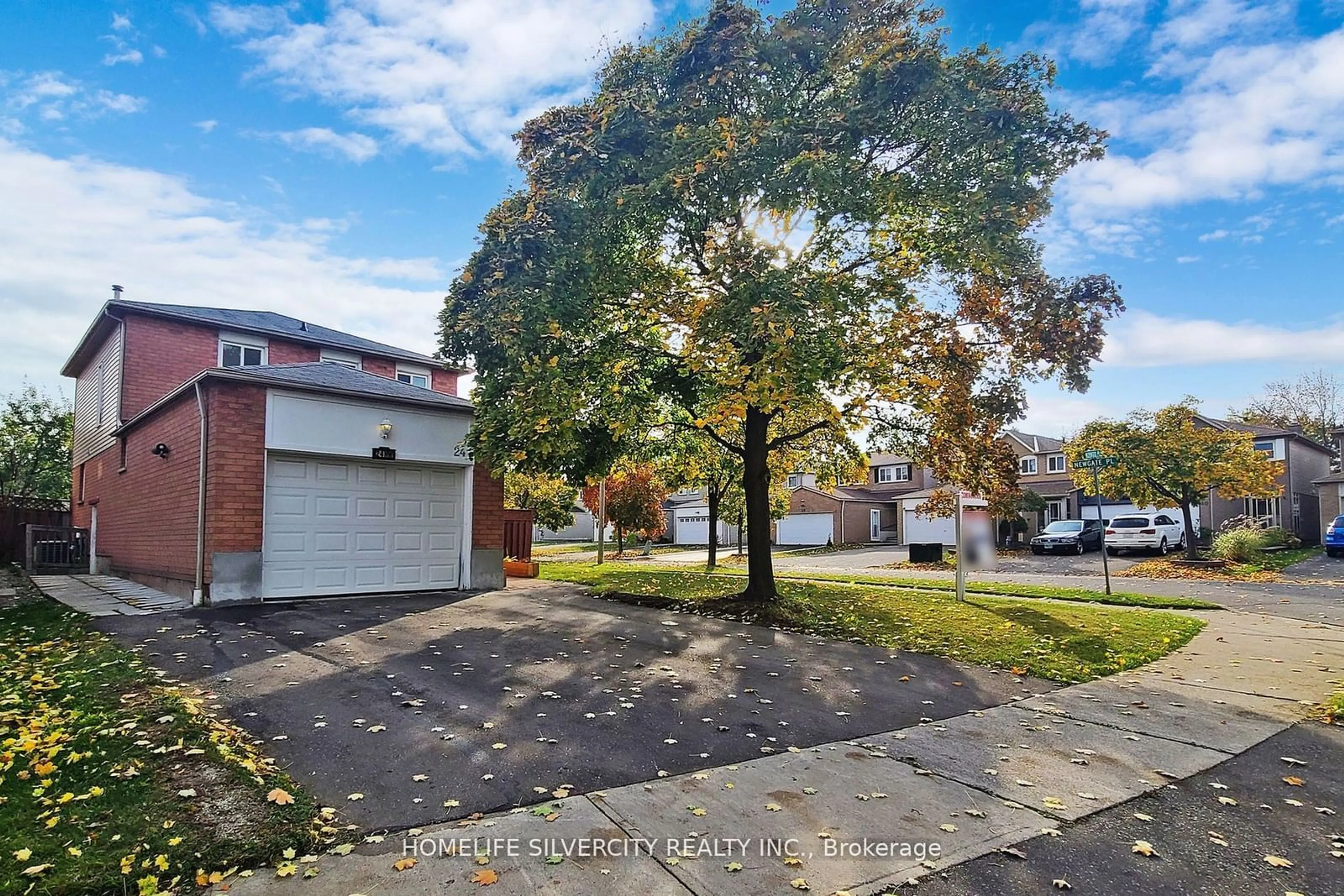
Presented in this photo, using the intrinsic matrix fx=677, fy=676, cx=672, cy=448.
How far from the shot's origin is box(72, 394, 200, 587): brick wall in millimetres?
10602

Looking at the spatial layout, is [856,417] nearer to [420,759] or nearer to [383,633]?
[383,633]

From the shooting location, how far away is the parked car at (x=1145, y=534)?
25.6 m

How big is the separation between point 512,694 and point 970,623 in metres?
7.11

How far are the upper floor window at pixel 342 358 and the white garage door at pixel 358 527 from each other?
30.8 feet

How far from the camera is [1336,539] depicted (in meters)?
22.1

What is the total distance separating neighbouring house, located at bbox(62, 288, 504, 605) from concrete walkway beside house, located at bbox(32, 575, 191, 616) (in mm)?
284

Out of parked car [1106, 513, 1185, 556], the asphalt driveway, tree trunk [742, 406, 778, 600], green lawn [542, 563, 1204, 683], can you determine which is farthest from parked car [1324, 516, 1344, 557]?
the asphalt driveway

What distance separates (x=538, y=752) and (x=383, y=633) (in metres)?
4.54

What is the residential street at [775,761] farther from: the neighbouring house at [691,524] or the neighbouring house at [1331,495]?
the neighbouring house at [691,524]

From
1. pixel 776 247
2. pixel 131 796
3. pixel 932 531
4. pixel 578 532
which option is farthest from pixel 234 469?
pixel 578 532

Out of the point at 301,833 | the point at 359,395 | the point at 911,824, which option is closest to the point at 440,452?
the point at 359,395

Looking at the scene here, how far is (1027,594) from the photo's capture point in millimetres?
13891

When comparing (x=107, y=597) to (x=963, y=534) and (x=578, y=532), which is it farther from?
(x=578, y=532)

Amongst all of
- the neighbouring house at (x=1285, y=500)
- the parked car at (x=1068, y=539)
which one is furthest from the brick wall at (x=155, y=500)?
the neighbouring house at (x=1285, y=500)
